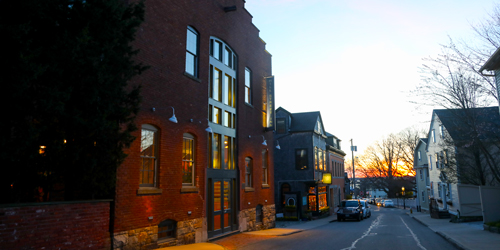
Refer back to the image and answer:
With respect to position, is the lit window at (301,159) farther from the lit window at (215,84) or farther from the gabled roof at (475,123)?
the lit window at (215,84)

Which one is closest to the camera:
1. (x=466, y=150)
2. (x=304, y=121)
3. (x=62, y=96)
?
(x=62, y=96)

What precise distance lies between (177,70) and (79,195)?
233 inches

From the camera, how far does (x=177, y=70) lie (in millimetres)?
12906

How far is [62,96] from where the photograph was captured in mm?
6781

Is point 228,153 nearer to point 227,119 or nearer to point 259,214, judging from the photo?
point 227,119

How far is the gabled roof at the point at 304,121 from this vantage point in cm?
3378

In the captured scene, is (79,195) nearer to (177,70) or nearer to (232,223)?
(177,70)

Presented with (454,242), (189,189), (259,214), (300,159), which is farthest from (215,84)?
(300,159)

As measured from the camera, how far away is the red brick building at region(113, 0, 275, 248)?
1102cm

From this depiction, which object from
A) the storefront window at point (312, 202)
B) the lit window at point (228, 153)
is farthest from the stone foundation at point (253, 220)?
the storefront window at point (312, 202)

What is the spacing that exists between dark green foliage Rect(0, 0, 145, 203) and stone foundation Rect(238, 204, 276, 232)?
9475mm

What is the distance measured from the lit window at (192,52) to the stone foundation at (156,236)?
5928 mm

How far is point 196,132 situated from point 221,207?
3925mm

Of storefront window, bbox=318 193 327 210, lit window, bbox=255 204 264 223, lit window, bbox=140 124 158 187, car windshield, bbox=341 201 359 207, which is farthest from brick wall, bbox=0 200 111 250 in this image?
storefront window, bbox=318 193 327 210
